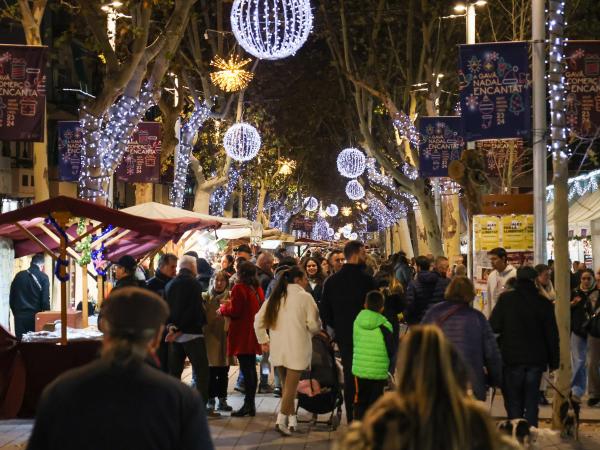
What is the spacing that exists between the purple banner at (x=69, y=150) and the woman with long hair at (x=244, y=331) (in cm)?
1126

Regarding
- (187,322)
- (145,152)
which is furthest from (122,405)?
(145,152)

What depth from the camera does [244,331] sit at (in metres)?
12.6

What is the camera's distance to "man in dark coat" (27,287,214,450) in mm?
3684

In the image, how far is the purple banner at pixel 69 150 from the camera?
2311 cm

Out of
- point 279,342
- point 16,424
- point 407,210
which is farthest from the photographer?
point 407,210

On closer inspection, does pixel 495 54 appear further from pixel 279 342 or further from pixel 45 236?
pixel 45 236

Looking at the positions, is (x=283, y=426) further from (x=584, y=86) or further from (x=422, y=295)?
(x=584, y=86)

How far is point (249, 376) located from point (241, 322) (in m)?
0.67

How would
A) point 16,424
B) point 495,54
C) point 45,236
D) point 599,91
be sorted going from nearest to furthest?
1. point 16,424
2. point 599,91
3. point 495,54
4. point 45,236

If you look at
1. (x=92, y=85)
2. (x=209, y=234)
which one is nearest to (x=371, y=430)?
(x=209, y=234)

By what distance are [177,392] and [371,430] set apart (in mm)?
745

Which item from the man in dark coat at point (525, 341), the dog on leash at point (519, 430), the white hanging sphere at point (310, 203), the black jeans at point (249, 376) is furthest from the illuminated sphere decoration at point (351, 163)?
the white hanging sphere at point (310, 203)

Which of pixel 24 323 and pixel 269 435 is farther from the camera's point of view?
pixel 24 323

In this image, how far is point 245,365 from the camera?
1259 centimetres
